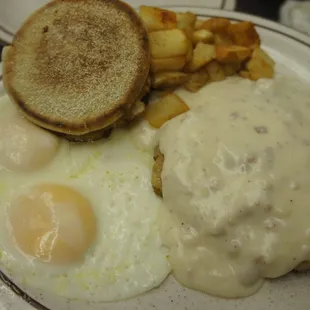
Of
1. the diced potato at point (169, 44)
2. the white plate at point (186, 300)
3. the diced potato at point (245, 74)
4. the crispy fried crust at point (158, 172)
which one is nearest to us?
the white plate at point (186, 300)

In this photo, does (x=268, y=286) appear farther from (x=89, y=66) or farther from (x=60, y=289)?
(x=89, y=66)

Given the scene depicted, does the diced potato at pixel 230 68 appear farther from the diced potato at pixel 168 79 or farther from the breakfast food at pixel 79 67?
the breakfast food at pixel 79 67

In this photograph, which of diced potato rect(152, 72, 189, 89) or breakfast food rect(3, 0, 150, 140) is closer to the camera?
breakfast food rect(3, 0, 150, 140)

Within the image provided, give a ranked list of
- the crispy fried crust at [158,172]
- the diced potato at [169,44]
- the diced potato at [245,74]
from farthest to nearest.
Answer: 1. the diced potato at [245,74]
2. the diced potato at [169,44]
3. the crispy fried crust at [158,172]

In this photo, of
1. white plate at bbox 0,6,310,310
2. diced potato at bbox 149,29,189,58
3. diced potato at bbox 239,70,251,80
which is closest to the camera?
white plate at bbox 0,6,310,310

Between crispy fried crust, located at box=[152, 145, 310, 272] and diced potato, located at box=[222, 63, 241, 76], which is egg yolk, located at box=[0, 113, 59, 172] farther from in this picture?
diced potato, located at box=[222, 63, 241, 76]

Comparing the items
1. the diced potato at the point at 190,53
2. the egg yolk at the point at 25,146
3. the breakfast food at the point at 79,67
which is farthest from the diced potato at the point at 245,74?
the egg yolk at the point at 25,146

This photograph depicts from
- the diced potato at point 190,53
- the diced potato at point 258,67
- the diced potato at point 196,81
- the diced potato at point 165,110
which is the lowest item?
the diced potato at point 165,110

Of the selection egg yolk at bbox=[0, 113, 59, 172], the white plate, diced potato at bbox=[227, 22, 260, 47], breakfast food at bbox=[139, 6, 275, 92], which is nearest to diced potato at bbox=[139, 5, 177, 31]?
breakfast food at bbox=[139, 6, 275, 92]
